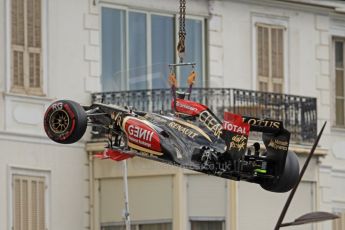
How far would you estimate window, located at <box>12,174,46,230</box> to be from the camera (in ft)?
203

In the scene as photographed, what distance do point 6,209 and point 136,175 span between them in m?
3.67

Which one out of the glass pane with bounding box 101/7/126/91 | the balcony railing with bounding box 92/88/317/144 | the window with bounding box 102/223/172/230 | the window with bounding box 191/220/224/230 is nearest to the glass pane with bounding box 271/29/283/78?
the balcony railing with bounding box 92/88/317/144

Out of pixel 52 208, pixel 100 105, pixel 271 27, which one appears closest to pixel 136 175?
pixel 52 208

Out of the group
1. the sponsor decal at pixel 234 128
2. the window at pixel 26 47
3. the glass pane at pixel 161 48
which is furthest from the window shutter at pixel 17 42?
the sponsor decal at pixel 234 128

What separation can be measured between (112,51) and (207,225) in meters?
5.05

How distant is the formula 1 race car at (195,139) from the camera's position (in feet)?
159

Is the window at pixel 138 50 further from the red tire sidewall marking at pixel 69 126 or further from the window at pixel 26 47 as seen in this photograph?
the red tire sidewall marking at pixel 69 126

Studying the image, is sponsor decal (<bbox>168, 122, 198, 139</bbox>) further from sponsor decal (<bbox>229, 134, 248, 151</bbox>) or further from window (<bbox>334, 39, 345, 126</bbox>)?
window (<bbox>334, 39, 345, 126</bbox>)

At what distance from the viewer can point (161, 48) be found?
65.4m

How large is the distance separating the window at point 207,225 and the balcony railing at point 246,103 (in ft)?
8.89

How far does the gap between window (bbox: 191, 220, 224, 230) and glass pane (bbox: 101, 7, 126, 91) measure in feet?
12.9

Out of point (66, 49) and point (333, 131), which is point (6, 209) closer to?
point (66, 49)

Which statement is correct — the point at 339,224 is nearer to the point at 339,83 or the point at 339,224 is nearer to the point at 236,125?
the point at 339,83

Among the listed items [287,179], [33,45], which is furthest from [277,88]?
[287,179]
